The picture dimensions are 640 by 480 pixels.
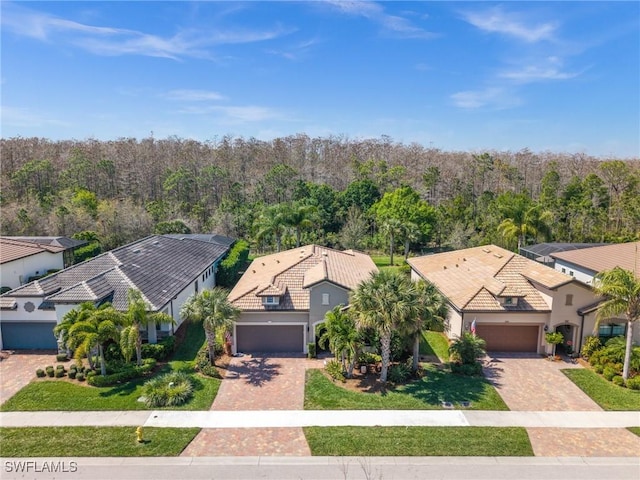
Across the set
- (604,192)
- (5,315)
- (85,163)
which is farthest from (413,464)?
(85,163)

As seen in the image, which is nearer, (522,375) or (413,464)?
(413,464)

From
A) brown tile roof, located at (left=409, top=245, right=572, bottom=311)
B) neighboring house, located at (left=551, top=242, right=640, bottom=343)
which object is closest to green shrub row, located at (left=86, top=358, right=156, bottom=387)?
brown tile roof, located at (left=409, top=245, right=572, bottom=311)

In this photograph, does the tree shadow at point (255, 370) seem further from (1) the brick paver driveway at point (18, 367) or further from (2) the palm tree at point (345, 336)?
(1) the brick paver driveway at point (18, 367)

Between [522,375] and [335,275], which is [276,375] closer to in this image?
[335,275]

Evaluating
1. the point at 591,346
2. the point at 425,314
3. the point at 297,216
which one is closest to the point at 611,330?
the point at 591,346

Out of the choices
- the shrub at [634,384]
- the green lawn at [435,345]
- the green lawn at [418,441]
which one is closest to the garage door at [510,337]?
the green lawn at [435,345]

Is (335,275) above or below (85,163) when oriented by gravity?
below
